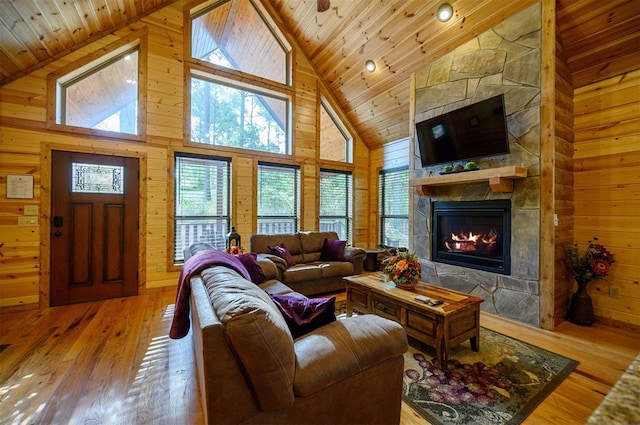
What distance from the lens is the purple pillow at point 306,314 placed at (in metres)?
1.56

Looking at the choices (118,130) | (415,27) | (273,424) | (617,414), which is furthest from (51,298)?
(415,27)

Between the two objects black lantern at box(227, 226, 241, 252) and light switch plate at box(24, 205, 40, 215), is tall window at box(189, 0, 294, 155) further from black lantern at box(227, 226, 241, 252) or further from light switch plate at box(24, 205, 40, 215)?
light switch plate at box(24, 205, 40, 215)

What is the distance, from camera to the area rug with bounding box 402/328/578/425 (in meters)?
1.75

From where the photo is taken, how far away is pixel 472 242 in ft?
12.3

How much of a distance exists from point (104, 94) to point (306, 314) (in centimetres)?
449

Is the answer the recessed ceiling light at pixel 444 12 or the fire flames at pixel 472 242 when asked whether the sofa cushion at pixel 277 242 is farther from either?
the recessed ceiling light at pixel 444 12

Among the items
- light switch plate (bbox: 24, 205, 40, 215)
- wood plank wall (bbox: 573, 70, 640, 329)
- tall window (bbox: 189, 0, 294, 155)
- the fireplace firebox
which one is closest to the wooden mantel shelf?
the fireplace firebox

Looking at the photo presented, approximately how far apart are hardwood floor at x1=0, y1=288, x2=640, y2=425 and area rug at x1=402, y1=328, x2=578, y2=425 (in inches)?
3.4

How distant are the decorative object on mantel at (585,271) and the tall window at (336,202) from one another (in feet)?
12.4

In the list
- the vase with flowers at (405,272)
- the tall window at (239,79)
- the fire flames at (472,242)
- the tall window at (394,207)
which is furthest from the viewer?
the tall window at (394,207)

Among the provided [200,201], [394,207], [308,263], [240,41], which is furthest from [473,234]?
[240,41]

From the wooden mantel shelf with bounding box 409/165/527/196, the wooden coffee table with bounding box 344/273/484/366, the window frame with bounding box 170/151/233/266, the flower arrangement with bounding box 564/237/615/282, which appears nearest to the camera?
the wooden coffee table with bounding box 344/273/484/366

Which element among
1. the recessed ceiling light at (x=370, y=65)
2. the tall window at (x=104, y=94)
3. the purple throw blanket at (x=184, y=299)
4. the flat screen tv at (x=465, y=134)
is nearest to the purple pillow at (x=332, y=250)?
the flat screen tv at (x=465, y=134)

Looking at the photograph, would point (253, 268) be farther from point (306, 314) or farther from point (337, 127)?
point (337, 127)
